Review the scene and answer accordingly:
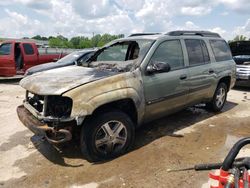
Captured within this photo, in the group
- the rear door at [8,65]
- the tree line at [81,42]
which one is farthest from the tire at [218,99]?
the tree line at [81,42]

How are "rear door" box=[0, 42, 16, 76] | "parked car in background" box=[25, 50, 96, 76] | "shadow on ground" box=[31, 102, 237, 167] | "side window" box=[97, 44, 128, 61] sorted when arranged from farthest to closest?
"rear door" box=[0, 42, 16, 76] < "parked car in background" box=[25, 50, 96, 76] < "side window" box=[97, 44, 128, 61] < "shadow on ground" box=[31, 102, 237, 167]

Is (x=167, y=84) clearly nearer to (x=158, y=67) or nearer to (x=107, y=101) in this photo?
(x=158, y=67)

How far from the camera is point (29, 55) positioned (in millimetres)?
12805

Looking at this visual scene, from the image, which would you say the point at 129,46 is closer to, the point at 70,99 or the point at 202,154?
the point at 70,99

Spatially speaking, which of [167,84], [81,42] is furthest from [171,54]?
[81,42]

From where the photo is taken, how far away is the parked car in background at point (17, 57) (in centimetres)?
1210

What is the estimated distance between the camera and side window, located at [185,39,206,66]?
18.5 feet

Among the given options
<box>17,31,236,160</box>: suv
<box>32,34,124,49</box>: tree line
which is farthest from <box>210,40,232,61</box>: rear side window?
<box>32,34,124,49</box>: tree line

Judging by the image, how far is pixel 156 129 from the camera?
225 inches

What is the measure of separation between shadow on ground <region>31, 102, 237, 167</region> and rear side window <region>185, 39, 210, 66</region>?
131cm

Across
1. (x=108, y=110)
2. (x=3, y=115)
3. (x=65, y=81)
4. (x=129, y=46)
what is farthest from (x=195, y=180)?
(x=3, y=115)

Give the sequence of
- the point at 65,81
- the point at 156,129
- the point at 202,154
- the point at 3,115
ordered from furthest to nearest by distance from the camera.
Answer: the point at 3,115 → the point at 156,129 → the point at 202,154 → the point at 65,81

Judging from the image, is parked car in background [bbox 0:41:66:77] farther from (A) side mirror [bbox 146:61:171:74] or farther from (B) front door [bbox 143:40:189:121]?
(A) side mirror [bbox 146:61:171:74]

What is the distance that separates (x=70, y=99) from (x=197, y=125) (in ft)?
10.2
